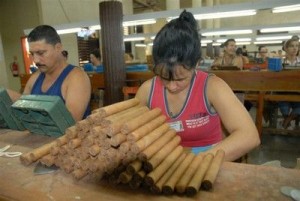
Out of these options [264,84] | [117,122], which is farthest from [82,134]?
[264,84]

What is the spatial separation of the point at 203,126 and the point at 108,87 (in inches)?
100

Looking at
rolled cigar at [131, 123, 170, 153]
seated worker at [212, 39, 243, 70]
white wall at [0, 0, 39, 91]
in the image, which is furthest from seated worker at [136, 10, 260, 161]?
white wall at [0, 0, 39, 91]

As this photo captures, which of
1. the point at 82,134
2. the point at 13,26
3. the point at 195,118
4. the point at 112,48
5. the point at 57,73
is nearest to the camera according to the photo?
the point at 82,134

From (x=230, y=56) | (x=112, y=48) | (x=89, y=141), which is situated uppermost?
(x=112, y=48)

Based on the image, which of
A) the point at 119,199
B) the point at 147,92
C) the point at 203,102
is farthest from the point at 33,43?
the point at 119,199

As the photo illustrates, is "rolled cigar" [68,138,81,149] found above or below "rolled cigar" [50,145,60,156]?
above

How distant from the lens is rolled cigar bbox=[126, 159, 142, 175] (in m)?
0.77

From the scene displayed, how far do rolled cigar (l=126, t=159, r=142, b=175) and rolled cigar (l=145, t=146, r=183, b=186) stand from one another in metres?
0.04

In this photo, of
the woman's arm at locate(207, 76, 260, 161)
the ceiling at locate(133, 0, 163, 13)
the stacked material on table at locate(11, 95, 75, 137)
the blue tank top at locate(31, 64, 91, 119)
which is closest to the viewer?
the woman's arm at locate(207, 76, 260, 161)

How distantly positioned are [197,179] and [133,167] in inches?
7.9

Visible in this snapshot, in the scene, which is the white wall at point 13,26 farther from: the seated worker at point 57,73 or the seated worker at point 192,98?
the seated worker at point 192,98

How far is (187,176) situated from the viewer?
79 cm

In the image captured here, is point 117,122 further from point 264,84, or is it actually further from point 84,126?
point 264,84

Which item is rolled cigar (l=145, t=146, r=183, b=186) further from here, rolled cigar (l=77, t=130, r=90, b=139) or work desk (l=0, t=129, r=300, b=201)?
rolled cigar (l=77, t=130, r=90, b=139)
